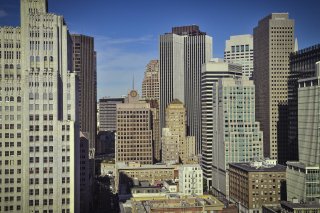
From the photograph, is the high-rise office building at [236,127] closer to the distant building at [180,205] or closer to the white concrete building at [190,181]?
the white concrete building at [190,181]

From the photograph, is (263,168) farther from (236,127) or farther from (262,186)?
(236,127)

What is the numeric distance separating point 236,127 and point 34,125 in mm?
109872

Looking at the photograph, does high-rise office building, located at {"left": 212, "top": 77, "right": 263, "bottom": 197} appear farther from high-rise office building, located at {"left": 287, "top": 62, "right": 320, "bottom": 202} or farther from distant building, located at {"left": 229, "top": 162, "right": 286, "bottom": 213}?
high-rise office building, located at {"left": 287, "top": 62, "right": 320, "bottom": 202}

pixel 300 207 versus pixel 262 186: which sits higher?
pixel 300 207

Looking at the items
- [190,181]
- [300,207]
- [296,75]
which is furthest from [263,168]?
[296,75]

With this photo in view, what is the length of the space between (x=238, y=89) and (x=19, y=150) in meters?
115

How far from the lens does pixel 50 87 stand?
287 feet

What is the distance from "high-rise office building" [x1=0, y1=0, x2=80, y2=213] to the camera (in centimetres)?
8706

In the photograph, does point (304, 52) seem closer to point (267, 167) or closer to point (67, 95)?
point (267, 167)

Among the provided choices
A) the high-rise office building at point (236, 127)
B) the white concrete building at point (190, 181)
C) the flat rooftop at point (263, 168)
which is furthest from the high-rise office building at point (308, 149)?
the high-rise office building at point (236, 127)

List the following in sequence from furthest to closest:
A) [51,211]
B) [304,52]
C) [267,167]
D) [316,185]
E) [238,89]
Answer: [238,89], [304,52], [267,167], [316,185], [51,211]

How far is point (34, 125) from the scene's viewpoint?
87312mm

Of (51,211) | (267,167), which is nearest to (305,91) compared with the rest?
(267,167)

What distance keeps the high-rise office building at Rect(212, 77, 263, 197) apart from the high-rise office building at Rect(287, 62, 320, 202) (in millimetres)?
52037
